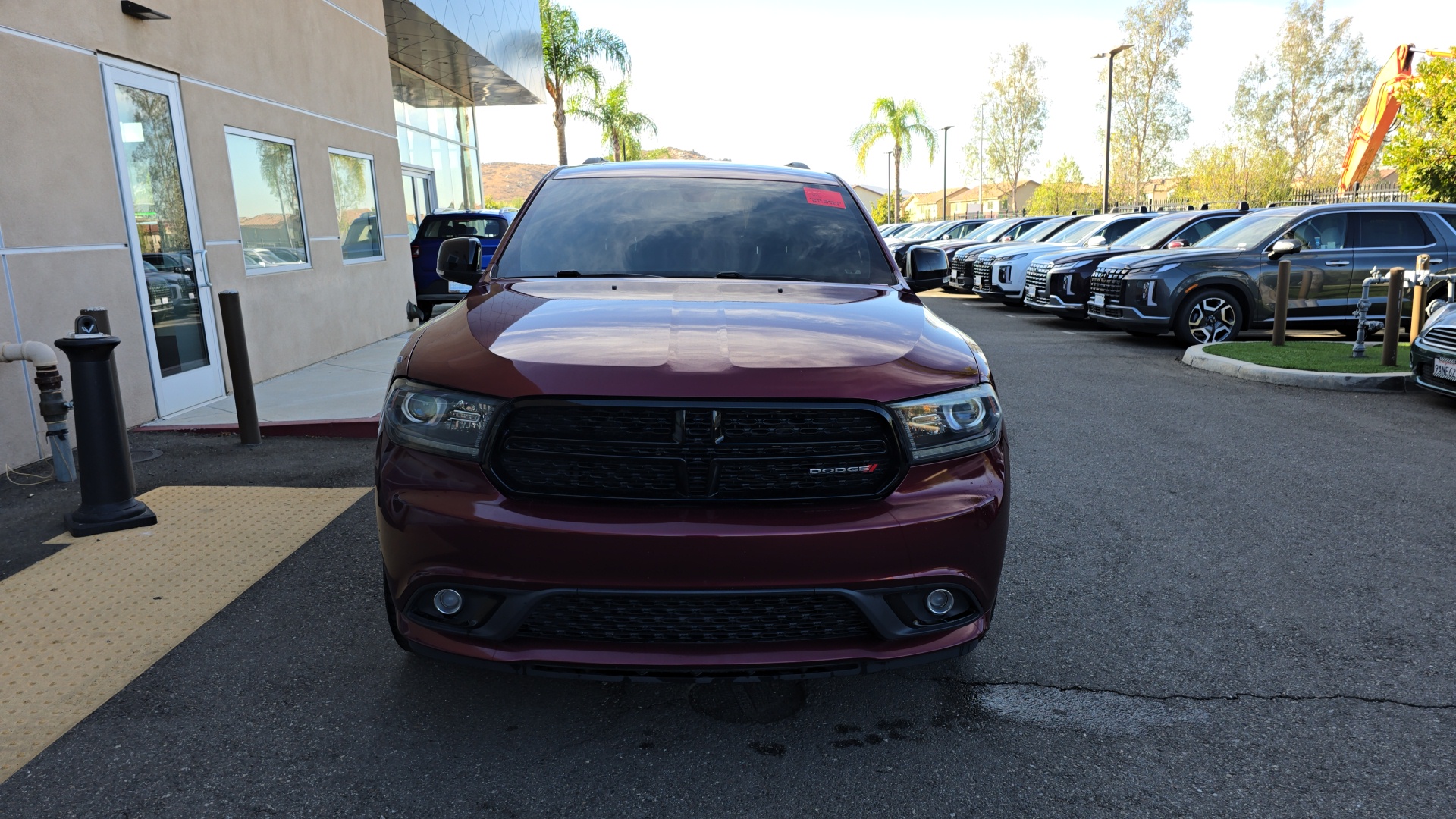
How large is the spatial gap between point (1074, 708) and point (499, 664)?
1.70 m

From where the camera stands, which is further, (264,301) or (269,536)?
(264,301)

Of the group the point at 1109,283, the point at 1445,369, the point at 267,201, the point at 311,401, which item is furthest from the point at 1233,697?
the point at 1109,283

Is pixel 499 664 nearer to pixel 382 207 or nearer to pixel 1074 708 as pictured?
pixel 1074 708

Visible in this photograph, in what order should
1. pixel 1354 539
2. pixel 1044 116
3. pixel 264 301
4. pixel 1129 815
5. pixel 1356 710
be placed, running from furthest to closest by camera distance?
pixel 1044 116 < pixel 264 301 < pixel 1354 539 < pixel 1356 710 < pixel 1129 815

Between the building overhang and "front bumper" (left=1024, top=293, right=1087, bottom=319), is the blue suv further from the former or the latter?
"front bumper" (left=1024, top=293, right=1087, bottom=319)

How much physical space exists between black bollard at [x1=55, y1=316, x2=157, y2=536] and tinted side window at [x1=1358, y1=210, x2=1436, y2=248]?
1258 centimetres

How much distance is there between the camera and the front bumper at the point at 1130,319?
11328 millimetres

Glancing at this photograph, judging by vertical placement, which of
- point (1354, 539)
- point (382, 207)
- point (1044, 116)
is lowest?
point (1354, 539)

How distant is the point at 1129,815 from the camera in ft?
7.57

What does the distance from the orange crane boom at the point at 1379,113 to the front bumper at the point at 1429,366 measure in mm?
21274

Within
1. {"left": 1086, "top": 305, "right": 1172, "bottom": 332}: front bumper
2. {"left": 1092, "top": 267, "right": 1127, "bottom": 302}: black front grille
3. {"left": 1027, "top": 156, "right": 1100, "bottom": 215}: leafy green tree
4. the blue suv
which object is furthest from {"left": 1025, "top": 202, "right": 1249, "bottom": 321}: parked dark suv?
{"left": 1027, "top": 156, "right": 1100, "bottom": 215}: leafy green tree

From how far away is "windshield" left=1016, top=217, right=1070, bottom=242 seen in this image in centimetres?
1944

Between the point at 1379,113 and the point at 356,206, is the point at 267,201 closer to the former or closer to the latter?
the point at 356,206

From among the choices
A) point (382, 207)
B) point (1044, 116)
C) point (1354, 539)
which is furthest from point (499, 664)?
point (1044, 116)
